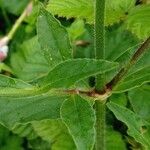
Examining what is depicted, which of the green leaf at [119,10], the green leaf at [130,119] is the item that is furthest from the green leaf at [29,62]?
the green leaf at [130,119]

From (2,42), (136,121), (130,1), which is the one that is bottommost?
(136,121)

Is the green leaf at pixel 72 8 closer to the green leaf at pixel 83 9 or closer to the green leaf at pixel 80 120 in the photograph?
the green leaf at pixel 83 9

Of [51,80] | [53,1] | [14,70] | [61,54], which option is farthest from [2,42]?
[51,80]

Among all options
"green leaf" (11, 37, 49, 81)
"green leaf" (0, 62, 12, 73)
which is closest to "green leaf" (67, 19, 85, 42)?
"green leaf" (11, 37, 49, 81)

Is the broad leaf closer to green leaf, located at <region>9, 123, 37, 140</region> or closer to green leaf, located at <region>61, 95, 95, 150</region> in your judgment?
green leaf, located at <region>61, 95, 95, 150</region>

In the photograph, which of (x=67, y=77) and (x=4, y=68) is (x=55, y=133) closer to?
(x=4, y=68)

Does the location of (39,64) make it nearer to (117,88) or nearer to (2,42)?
(2,42)

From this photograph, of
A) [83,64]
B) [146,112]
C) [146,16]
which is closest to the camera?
[83,64]
